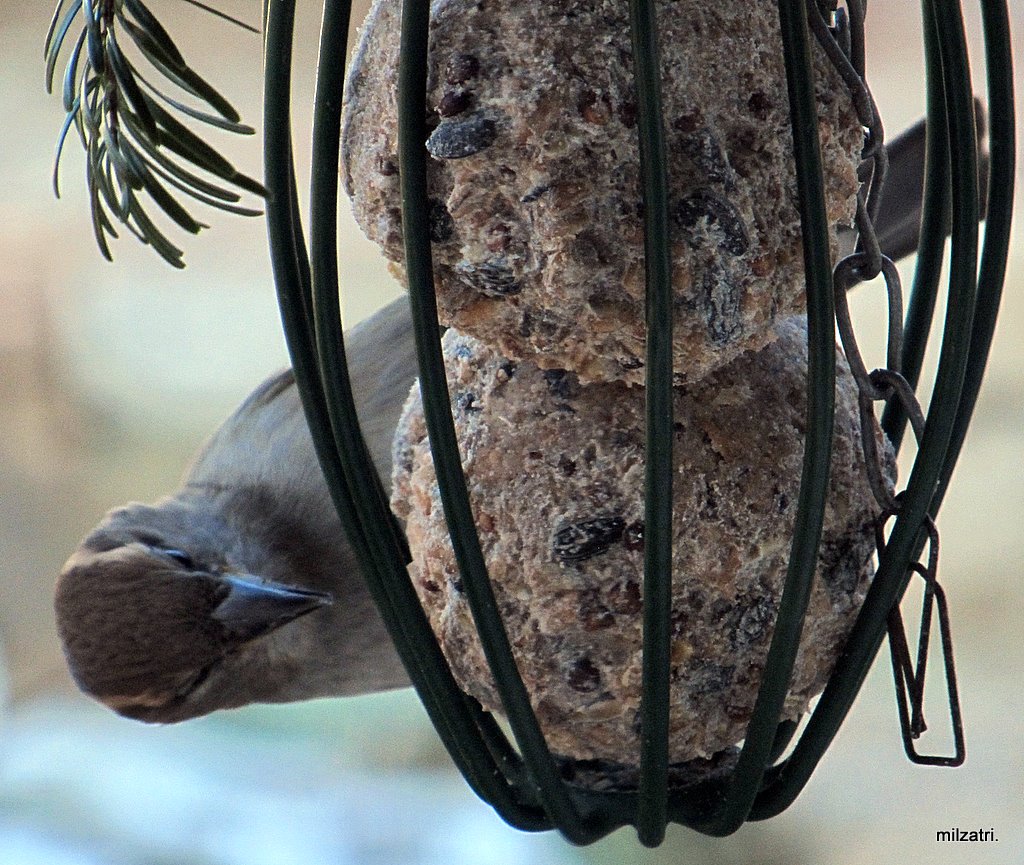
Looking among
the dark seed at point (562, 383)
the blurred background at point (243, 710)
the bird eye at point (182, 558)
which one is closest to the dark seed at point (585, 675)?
the dark seed at point (562, 383)

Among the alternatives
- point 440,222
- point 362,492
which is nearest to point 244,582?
point 362,492

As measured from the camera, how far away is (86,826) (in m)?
2.11

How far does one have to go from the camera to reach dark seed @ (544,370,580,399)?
0.70m

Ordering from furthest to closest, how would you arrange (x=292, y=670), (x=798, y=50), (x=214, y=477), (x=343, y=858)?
1. (x=343, y=858)
2. (x=214, y=477)
3. (x=292, y=670)
4. (x=798, y=50)

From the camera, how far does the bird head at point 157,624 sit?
126 centimetres

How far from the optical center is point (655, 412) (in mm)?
580

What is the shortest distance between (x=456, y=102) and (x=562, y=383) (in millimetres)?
164

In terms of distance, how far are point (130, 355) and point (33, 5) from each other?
58 cm

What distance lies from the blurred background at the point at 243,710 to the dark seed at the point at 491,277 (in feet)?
4.58

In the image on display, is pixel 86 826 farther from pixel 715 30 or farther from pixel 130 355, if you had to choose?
pixel 715 30

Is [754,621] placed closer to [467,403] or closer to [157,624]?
[467,403]

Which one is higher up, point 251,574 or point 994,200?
point 994,200

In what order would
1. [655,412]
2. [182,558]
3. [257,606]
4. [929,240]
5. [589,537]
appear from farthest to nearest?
[182,558], [257,606], [929,240], [589,537], [655,412]

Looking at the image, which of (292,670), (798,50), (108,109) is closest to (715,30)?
(798,50)
